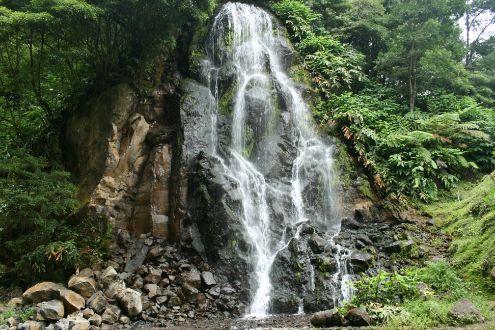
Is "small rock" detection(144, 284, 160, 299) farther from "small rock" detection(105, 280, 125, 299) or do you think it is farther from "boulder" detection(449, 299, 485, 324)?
"boulder" detection(449, 299, 485, 324)

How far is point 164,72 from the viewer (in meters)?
14.5

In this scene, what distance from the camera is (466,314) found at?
6.17 metres

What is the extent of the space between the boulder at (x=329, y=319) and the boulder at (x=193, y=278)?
363 cm

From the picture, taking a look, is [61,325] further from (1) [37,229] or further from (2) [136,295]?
(1) [37,229]

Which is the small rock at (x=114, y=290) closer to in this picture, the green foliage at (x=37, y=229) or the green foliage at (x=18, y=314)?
the green foliage at (x=37, y=229)

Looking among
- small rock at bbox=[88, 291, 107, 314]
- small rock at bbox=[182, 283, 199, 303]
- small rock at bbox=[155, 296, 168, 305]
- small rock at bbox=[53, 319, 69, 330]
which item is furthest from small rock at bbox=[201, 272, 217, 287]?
small rock at bbox=[53, 319, 69, 330]

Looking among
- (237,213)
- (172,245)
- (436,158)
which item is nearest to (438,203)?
(436,158)

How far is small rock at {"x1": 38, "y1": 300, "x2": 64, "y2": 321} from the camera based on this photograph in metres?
8.27

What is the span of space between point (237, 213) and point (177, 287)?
2.65m

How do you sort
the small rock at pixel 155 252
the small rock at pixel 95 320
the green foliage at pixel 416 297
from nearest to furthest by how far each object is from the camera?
1. the green foliage at pixel 416 297
2. the small rock at pixel 95 320
3. the small rock at pixel 155 252

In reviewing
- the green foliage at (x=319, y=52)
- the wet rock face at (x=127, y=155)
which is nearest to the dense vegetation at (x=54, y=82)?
the wet rock face at (x=127, y=155)

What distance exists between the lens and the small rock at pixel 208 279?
32.2ft

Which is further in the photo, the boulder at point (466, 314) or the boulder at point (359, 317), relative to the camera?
the boulder at point (359, 317)

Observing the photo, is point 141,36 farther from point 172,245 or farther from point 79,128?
point 172,245
